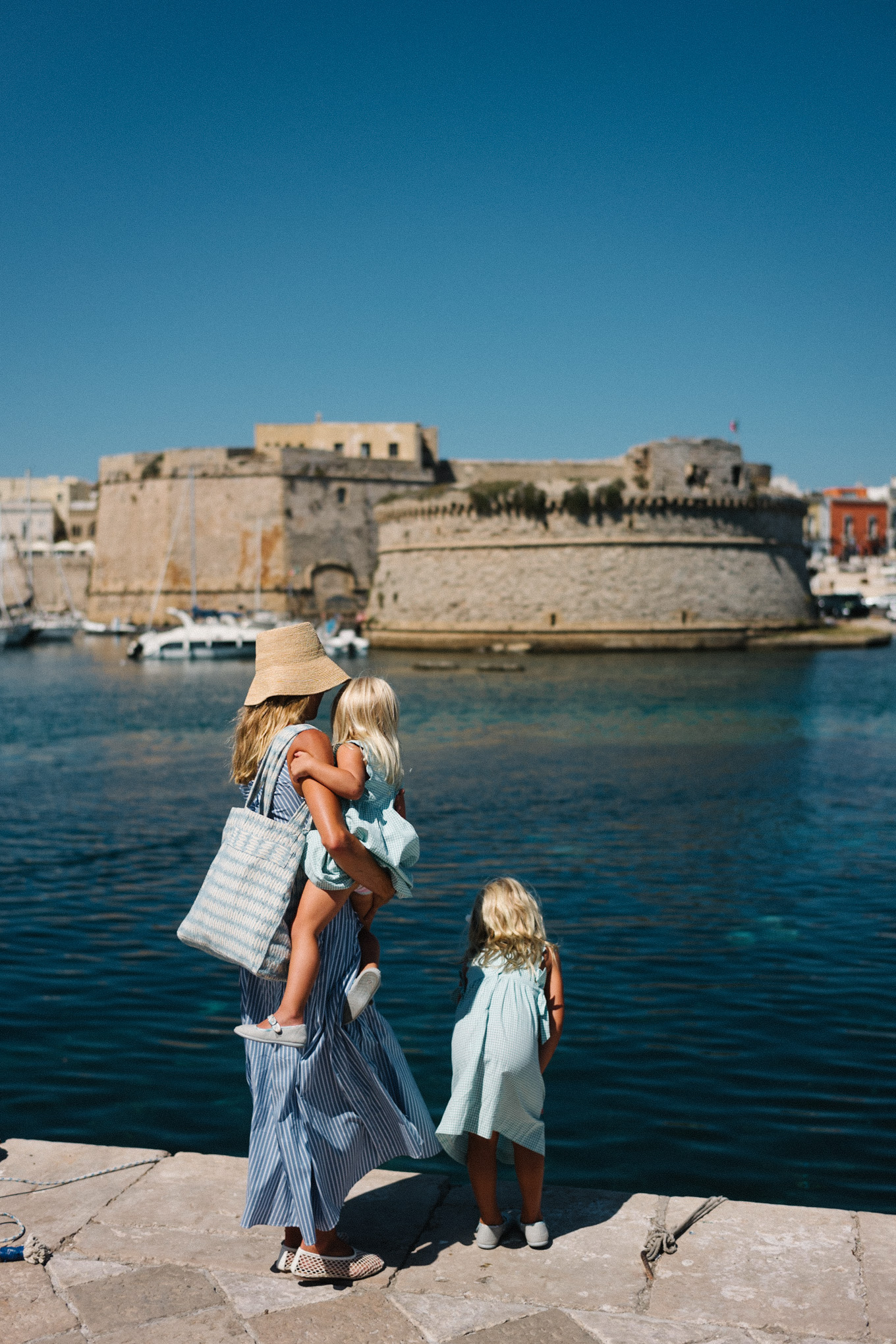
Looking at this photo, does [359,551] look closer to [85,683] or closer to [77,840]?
[85,683]

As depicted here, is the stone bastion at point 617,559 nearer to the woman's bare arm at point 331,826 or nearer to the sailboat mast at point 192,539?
the sailboat mast at point 192,539

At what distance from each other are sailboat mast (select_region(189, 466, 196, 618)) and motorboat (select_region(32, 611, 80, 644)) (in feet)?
21.9

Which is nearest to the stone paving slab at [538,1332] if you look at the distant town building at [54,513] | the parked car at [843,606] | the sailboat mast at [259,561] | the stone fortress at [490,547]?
the stone fortress at [490,547]

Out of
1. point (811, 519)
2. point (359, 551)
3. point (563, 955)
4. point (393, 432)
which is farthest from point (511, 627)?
point (811, 519)

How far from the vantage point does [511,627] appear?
35312 millimetres

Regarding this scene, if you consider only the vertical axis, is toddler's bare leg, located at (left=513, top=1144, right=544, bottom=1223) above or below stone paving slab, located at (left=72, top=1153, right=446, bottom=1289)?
above

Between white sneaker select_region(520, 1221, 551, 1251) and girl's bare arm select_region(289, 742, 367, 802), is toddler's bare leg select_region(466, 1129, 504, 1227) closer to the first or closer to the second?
white sneaker select_region(520, 1221, 551, 1251)

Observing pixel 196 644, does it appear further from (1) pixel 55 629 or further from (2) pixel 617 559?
(1) pixel 55 629

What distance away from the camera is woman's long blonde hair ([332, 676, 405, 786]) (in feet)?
9.21

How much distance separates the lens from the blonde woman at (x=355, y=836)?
2.68m

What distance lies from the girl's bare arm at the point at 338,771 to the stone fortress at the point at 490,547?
31460mm

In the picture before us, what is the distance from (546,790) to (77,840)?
4654mm

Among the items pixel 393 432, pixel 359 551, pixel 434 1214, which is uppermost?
pixel 393 432

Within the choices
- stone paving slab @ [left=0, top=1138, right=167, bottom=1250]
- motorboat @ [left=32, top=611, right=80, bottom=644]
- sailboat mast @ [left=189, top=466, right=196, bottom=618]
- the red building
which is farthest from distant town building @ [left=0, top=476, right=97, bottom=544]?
stone paving slab @ [left=0, top=1138, right=167, bottom=1250]
